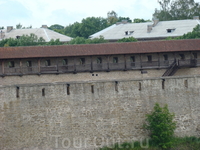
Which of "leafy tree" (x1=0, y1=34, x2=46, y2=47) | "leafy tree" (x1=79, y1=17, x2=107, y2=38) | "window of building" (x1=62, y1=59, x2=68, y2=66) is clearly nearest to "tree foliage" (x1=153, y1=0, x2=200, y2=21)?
"leafy tree" (x1=79, y1=17, x2=107, y2=38)

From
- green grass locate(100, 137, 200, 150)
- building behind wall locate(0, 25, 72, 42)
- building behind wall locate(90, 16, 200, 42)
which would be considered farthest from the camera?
building behind wall locate(0, 25, 72, 42)

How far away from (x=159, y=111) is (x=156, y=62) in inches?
437

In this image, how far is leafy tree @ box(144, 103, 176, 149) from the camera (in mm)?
25172

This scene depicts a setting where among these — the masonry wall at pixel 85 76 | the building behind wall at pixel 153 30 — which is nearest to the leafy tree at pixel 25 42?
the building behind wall at pixel 153 30

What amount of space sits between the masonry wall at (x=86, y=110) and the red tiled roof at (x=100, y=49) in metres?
9.24

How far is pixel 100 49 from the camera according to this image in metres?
35.5

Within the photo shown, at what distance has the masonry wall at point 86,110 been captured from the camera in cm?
2481

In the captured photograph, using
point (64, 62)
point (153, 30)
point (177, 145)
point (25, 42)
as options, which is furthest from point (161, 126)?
point (153, 30)

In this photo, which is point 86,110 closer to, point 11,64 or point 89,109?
point 89,109

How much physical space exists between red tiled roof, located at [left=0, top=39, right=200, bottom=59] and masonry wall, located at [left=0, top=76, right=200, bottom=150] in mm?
9237

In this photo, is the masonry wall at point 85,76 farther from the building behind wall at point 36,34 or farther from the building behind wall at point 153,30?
the building behind wall at point 36,34

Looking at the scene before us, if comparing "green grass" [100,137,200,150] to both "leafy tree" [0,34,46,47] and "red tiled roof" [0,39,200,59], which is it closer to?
"red tiled roof" [0,39,200,59]

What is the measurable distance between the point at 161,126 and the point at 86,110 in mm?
3882

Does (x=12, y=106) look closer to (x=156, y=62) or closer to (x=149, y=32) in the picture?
(x=156, y=62)
